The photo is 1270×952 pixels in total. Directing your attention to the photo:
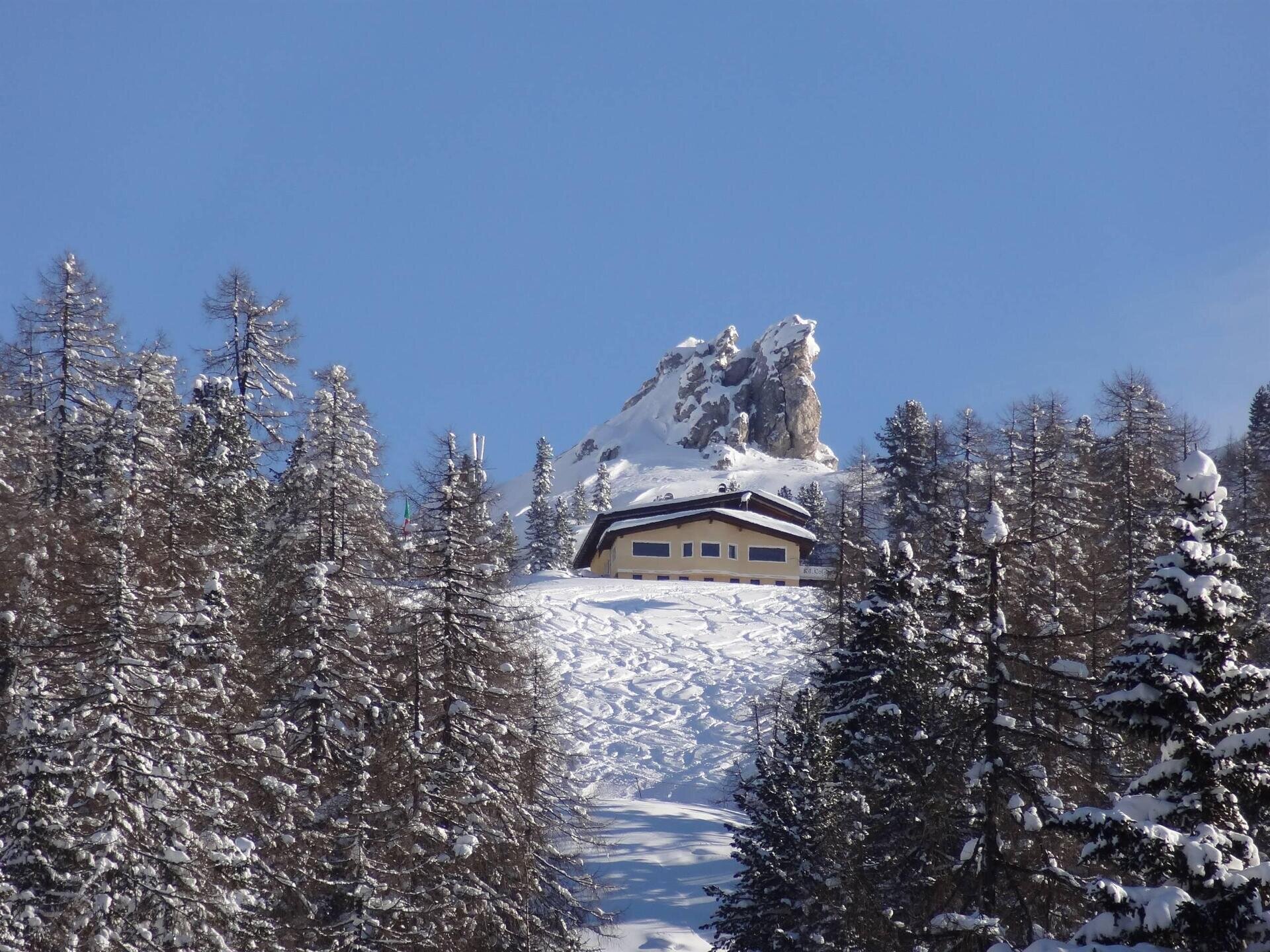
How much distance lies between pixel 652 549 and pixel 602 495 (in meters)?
64.0

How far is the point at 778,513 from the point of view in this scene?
94.8m

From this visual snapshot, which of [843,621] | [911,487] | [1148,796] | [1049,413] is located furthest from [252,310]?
[911,487]

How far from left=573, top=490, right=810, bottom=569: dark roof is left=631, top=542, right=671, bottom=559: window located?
221 cm

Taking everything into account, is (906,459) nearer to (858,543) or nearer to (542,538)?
(858,543)

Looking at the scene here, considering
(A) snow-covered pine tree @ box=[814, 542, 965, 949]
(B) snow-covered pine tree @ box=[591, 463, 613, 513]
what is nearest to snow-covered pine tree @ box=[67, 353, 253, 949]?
(A) snow-covered pine tree @ box=[814, 542, 965, 949]

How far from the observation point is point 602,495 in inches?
5886

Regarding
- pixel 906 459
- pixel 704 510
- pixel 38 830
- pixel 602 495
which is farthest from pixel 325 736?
pixel 602 495

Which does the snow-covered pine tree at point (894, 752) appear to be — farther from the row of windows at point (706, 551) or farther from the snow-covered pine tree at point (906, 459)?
the row of windows at point (706, 551)

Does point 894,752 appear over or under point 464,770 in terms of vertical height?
over

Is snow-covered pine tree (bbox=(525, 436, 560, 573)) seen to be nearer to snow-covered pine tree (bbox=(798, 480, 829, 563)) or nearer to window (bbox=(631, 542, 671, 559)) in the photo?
window (bbox=(631, 542, 671, 559))

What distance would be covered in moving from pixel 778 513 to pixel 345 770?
76.4 meters

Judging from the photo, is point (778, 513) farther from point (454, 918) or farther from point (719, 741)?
point (454, 918)

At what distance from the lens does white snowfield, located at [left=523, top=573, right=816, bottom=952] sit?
120 feet

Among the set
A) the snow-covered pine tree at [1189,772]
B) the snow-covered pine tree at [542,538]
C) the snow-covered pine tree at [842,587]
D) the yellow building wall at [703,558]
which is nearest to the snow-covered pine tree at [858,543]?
the snow-covered pine tree at [842,587]
